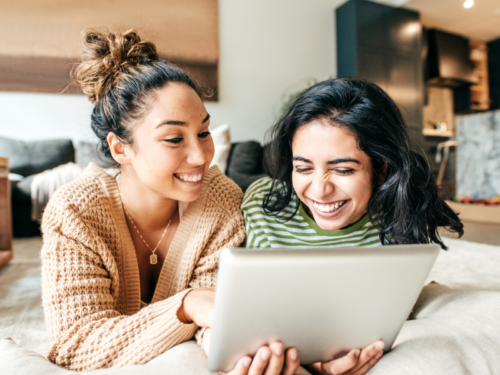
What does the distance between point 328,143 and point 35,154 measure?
316cm

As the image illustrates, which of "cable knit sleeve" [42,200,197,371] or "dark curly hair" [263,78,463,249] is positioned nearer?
"cable knit sleeve" [42,200,197,371]

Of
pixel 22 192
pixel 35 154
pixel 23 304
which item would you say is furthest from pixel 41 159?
pixel 23 304

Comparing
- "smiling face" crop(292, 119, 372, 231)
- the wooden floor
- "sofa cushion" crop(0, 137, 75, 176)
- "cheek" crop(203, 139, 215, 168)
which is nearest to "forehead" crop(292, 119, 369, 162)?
"smiling face" crop(292, 119, 372, 231)

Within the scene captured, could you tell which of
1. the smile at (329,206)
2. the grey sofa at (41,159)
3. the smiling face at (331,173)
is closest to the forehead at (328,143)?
the smiling face at (331,173)

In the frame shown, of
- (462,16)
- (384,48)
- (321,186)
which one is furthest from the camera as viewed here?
(462,16)

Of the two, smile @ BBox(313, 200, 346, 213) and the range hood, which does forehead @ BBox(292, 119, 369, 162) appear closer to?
smile @ BBox(313, 200, 346, 213)

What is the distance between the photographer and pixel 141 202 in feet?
3.35

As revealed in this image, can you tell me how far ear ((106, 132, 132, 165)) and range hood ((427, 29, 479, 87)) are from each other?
602cm

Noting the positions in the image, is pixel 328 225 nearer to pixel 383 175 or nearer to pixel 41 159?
pixel 383 175

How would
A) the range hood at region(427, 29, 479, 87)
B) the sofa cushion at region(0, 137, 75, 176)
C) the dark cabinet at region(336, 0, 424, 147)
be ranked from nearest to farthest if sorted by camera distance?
the sofa cushion at region(0, 137, 75, 176)
the dark cabinet at region(336, 0, 424, 147)
the range hood at region(427, 29, 479, 87)

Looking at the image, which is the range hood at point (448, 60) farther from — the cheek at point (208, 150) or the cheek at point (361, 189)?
the cheek at point (208, 150)

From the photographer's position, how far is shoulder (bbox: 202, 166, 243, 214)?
1039 mm

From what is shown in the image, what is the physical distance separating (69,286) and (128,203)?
31 centimetres

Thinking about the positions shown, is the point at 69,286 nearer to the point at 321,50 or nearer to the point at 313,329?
the point at 313,329
